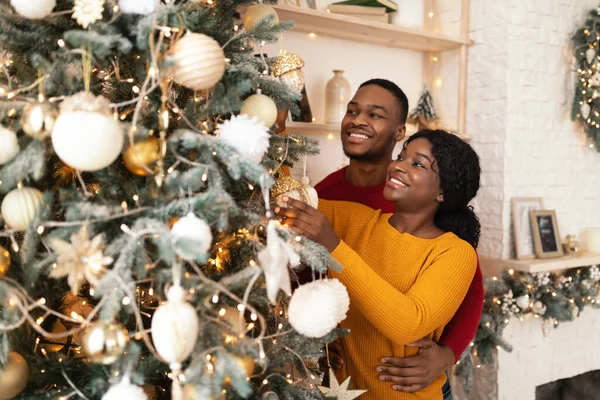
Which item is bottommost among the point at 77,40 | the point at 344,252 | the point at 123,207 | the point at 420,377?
the point at 420,377

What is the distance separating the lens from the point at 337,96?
2.40m

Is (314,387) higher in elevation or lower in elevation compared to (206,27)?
lower

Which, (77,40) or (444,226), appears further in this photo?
(444,226)

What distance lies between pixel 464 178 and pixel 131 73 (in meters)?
0.97

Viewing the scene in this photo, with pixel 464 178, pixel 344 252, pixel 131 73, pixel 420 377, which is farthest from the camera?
pixel 464 178

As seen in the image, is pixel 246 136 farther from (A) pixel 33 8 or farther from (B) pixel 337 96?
(B) pixel 337 96

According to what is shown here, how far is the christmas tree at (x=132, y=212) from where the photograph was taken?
2.68 ft

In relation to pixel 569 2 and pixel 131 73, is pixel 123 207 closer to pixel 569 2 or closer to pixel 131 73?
pixel 131 73

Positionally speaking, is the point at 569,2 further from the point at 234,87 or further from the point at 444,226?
the point at 234,87

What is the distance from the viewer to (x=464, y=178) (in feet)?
5.03

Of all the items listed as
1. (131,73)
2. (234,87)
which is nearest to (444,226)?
(234,87)

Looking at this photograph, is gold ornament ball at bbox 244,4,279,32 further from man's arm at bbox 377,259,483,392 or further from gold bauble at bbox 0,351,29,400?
man's arm at bbox 377,259,483,392

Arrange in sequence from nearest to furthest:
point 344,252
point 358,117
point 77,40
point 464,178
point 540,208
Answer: point 77,40 → point 344,252 → point 464,178 → point 358,117 → point 540,208

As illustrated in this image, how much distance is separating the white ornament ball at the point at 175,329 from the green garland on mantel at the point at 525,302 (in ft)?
6.43
